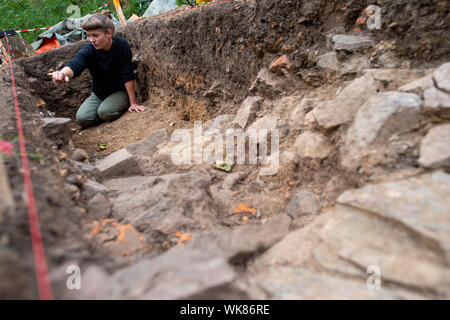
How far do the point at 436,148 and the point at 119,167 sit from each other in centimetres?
224

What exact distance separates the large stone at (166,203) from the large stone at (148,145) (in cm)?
84

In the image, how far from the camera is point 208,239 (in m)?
1.38

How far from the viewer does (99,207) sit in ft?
5.64

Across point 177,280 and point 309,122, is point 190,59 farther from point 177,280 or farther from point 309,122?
point 177,280

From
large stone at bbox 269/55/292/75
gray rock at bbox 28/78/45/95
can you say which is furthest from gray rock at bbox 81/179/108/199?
gray rock at bbox 28/78/45/95

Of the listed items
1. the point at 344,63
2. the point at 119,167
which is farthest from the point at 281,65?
the point at 119,167

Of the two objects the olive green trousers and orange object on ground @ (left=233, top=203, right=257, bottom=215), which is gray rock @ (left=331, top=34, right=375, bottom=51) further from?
the olive green trousers

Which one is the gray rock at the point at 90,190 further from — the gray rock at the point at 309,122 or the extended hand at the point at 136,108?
the extended hand at the point at 136,108

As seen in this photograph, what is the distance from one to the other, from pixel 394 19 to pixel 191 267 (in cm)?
210

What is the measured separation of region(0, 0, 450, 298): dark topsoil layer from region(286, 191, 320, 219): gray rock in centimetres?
116

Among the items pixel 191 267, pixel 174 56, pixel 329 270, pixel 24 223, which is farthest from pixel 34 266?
pixel 174 56

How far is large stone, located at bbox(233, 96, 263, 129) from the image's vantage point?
259 cm

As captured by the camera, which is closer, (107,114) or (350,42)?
(350,42)
